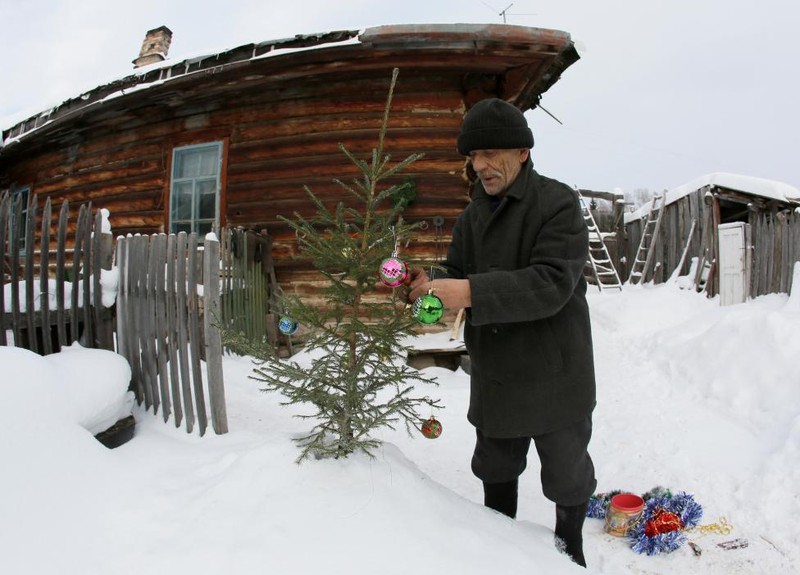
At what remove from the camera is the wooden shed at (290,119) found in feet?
17.6

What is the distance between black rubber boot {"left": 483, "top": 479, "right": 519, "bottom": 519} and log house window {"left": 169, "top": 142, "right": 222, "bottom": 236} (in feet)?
19.2

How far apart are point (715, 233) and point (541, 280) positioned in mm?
10168

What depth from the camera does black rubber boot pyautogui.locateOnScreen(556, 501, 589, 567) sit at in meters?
1.90

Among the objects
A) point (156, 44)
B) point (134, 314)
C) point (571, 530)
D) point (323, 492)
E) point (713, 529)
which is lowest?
point (713, 529)

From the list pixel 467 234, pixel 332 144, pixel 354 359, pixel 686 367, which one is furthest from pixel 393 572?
pixel 332 144

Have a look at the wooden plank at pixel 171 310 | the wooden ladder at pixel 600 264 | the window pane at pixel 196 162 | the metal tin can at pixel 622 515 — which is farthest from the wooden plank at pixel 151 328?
the wooden ladder at pixel 600 264

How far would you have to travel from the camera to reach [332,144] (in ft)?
20.7

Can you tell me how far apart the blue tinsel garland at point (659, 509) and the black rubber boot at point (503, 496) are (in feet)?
2.04

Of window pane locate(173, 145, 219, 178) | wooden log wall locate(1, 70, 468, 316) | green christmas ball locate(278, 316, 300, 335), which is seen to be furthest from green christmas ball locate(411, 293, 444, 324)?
window pane locate(173, 145, 219, 178)

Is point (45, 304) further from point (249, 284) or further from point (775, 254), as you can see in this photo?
point (775, 254)

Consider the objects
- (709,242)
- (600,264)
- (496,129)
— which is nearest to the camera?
(496,129)

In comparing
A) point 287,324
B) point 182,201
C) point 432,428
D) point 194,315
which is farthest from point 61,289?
point 182,201

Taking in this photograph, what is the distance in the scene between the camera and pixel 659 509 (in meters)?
2.45

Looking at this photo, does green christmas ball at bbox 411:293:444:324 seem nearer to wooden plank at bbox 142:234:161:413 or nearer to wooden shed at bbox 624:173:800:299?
wooden plank at bbox 142:234:161:413
